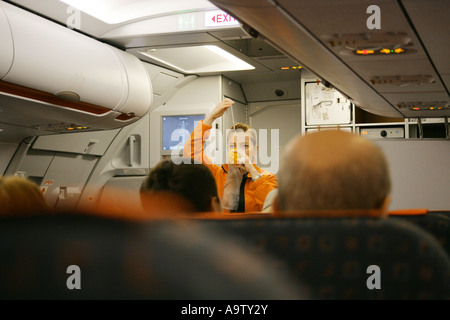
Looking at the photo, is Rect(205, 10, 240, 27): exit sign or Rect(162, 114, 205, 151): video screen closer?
Rect(205, 10, 240, 27): exit sign

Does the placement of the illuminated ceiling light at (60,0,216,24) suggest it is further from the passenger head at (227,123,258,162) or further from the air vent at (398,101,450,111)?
the air vent at (398,101,450,111)

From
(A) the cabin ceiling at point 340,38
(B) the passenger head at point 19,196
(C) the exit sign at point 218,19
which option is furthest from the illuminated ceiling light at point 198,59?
(B) the passenger head at point 19,196

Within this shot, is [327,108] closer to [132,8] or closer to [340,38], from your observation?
[132,8]

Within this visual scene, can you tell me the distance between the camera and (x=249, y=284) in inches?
32.1

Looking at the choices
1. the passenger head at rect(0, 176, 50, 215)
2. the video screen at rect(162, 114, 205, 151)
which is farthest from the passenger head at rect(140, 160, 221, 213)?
the video screen at rect(162, 114, 205, 151)

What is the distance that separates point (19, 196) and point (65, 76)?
10.5 ft

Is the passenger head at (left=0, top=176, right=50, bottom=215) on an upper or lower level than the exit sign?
lower

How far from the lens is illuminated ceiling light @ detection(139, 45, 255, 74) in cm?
558

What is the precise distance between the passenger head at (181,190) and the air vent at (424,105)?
3065 millimetres

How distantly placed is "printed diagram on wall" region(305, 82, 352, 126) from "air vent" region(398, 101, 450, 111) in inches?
56.7

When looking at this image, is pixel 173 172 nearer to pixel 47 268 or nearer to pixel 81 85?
pixel 47 268

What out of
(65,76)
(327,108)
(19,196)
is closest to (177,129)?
(327,108)

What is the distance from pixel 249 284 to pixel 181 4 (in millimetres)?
4156
